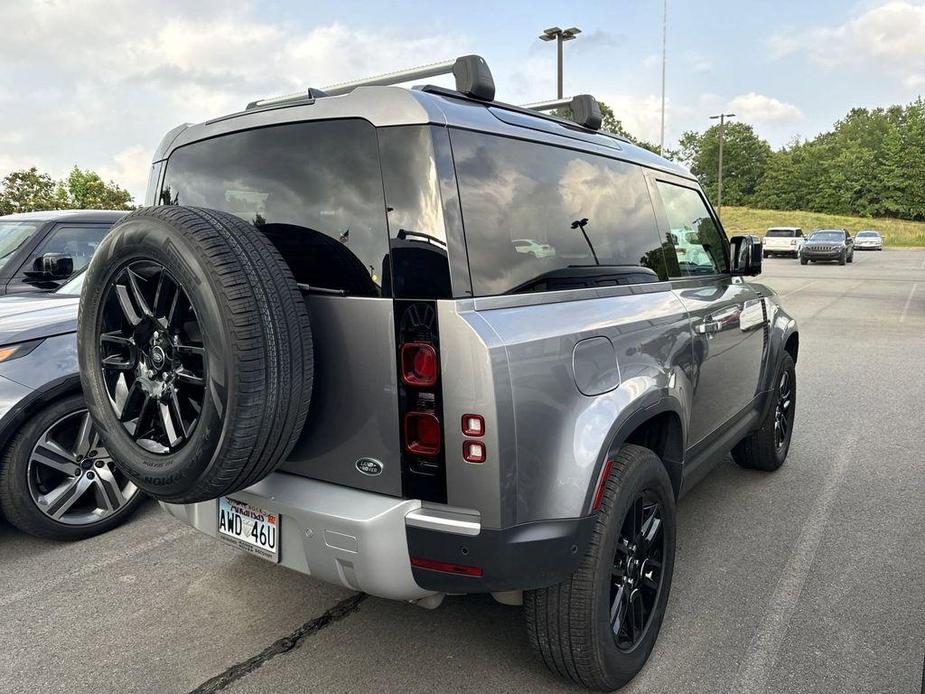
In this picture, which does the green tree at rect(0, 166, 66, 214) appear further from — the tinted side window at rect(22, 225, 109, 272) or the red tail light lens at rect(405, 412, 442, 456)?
the red tail light lens at rect(405, 412, 442, 456)

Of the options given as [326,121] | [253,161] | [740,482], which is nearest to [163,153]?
[253,161]

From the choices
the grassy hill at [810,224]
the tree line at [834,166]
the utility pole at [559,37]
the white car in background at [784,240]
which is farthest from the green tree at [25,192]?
the tree line at [834,166]

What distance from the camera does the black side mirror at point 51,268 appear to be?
4887mm

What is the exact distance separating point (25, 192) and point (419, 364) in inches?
1266

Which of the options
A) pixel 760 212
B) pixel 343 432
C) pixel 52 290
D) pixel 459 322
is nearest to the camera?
pixel 459 322

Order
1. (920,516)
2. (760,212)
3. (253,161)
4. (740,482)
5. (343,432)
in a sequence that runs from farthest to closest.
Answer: (760,212), (740,482), (920,516), (253,161), (343,432)

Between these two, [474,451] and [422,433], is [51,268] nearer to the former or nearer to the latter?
[422,433]

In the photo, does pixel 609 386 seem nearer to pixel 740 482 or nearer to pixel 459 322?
pixel 459 322

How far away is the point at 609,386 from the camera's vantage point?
7.61 ft

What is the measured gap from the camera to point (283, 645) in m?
2.66

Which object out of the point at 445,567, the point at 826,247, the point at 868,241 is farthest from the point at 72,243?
the point at 868,241

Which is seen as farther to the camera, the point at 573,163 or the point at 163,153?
the point at 163,153

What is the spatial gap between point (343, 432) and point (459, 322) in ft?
1.86

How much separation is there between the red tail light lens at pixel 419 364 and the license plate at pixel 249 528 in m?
0.73
